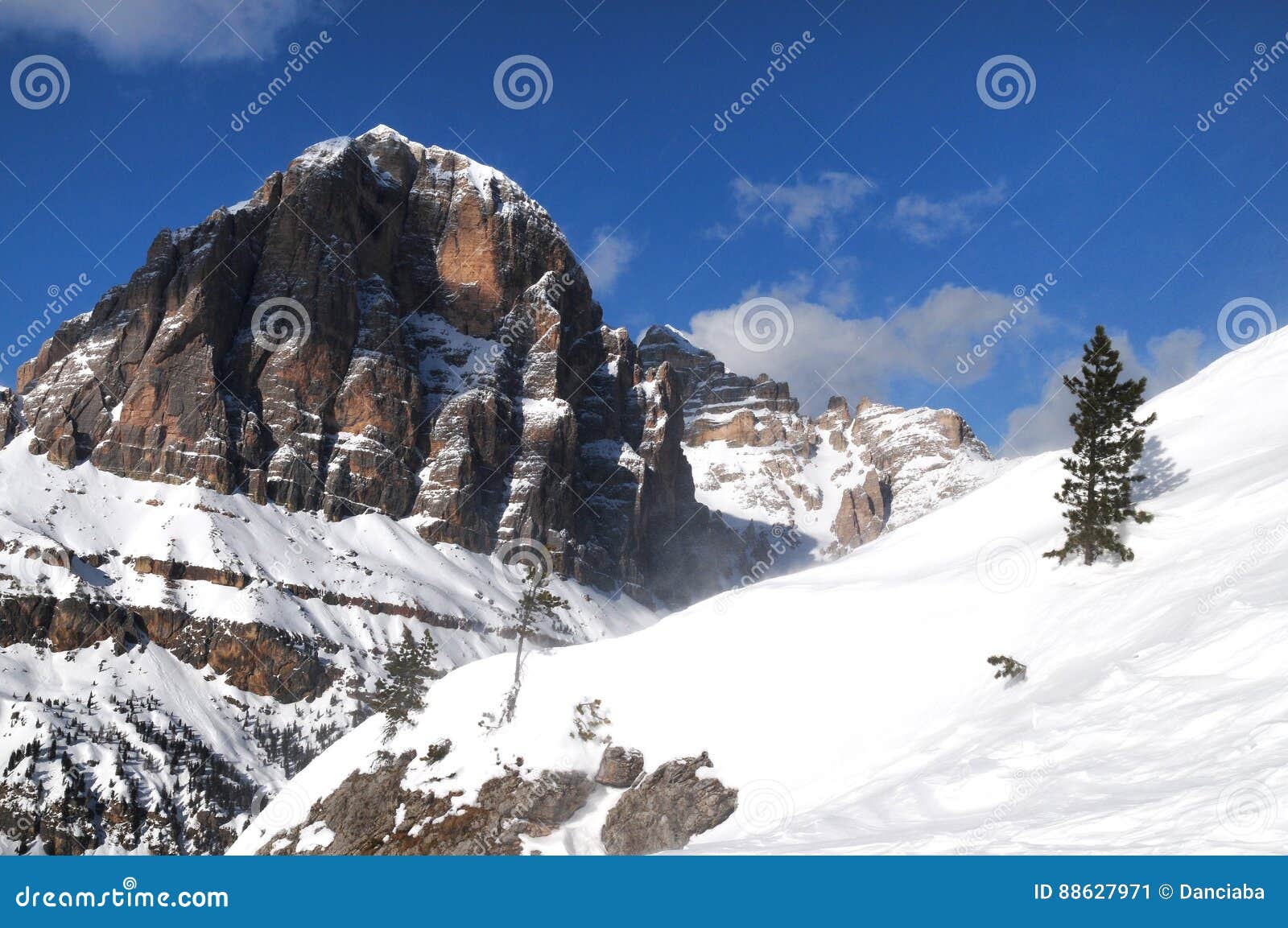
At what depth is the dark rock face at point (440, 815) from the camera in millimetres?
37375

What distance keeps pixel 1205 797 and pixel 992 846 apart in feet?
11.2

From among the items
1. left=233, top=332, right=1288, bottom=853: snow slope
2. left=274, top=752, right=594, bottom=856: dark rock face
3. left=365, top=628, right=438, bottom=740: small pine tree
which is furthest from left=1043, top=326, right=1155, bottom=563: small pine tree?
left=365, top=628, right=438, bottom=740: small pine tree

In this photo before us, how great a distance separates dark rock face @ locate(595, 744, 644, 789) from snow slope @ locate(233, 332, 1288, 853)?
1.68 ft

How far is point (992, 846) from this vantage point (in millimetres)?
15953

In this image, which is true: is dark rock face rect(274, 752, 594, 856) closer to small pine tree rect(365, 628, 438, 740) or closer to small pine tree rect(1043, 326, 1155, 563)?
small pine tree rect(365, 628, 438, 740)

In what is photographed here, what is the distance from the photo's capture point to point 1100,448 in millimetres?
37812

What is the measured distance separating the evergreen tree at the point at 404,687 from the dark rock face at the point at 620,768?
13.4m

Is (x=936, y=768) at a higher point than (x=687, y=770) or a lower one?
lower

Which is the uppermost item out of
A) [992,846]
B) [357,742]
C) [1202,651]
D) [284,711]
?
[284,711]

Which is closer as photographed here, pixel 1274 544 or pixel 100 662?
pixel 1274 544

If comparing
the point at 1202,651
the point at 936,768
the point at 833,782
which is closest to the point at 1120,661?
the point at 1202,651

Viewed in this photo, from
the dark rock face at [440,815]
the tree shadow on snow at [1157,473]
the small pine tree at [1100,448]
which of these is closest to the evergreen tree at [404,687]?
the dark rock face at [440,815]

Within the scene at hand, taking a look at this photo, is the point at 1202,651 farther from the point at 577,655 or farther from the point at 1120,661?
the point at 577,655

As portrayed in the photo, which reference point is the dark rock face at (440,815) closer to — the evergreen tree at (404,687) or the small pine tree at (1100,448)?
the evergreen tree at (404,687)
